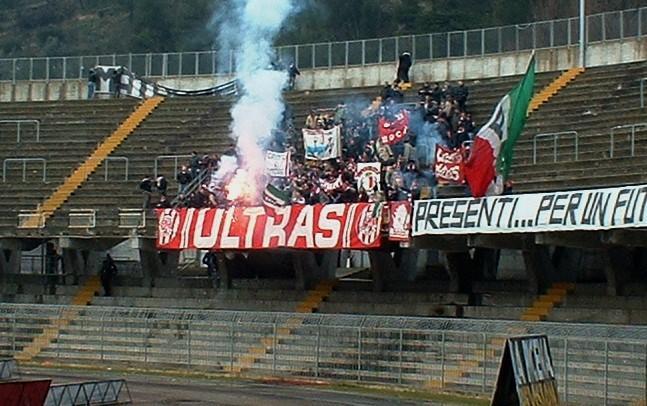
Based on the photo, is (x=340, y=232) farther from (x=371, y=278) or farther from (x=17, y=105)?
(x=17, y=105)

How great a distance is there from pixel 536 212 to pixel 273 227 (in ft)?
27.8

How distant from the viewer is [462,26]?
80938mm

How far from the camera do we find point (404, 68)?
48.6 m

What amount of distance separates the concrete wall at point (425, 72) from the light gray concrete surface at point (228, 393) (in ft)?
58.8

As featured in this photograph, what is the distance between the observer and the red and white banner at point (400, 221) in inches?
1347

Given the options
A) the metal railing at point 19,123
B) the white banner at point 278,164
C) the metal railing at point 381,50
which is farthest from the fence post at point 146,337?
the metal railing at point 381,50

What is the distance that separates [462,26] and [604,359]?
179ft

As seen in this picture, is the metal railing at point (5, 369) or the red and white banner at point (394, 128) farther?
the red and white banner at point (394, 128)

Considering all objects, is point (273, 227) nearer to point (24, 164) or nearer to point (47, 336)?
point (47, 336)

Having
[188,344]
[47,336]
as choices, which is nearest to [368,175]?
[188,344]

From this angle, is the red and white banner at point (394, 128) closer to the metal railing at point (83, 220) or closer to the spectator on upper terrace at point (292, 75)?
the metal railing at point (83, 220)

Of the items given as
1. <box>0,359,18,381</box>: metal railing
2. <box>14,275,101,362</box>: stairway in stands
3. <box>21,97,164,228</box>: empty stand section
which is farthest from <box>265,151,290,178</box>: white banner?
<box>0,359,18,381</box>: metal railing

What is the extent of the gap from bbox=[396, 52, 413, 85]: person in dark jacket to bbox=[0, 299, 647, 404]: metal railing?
47.5ft

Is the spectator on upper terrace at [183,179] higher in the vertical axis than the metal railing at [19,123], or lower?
lower
